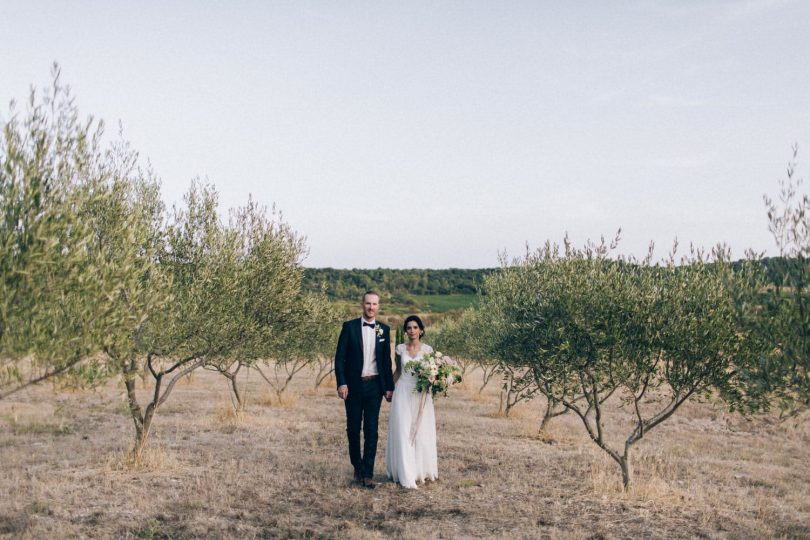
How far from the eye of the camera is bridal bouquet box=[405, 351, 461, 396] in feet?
41.2

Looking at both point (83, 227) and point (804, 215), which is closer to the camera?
point (83, 227)

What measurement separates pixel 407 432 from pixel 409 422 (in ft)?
0.71

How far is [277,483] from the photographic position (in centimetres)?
1388

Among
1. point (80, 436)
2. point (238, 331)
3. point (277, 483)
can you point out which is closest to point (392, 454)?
point (277, 483)

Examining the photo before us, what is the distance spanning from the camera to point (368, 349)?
12609 mm

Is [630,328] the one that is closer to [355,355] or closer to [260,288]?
[355,355]

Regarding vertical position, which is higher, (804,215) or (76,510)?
(804,215)

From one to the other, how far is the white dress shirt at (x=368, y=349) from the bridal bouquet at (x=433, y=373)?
0.77 metres

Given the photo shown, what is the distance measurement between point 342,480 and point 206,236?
718 centimetres

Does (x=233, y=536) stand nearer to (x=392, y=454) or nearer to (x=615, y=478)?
(x=392, y=454)

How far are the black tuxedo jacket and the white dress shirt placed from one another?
6cm

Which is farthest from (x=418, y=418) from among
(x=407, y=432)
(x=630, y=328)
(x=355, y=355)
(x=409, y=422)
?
(x=630, y=328)

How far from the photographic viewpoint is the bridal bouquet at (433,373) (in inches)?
495


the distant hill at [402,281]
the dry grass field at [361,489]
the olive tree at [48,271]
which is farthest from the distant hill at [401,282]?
the olive tree at [48,271]
